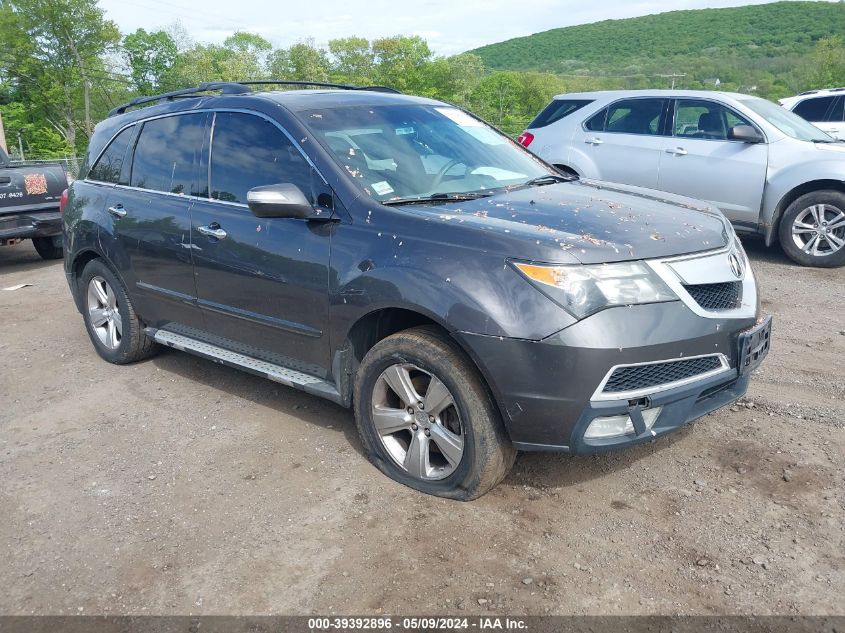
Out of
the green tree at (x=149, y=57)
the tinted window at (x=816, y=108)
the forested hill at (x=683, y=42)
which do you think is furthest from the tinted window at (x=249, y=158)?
the green tree at (x=149, y=57)

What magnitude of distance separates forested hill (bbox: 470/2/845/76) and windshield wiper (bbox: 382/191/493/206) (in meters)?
71.8

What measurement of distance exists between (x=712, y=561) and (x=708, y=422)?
4.29 ft

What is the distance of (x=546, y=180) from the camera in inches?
167

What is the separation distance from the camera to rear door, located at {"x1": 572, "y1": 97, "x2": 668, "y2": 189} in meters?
8.41

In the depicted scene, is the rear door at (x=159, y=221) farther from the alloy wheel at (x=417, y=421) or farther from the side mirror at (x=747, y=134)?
the side mirror at (x=747, y=134)

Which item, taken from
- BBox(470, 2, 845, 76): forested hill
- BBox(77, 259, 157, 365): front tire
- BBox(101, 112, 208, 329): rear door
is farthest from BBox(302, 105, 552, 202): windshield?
BBox(470, 2, 845, 76): forested hill

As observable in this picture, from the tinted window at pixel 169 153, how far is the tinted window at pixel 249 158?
0.73ft

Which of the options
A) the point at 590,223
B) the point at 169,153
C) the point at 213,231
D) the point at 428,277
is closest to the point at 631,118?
the point at 169,153

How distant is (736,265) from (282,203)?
214 cm

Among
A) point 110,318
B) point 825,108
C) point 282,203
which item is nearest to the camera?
point 282,203

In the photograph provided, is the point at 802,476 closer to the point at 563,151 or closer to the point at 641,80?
the point at 563,151

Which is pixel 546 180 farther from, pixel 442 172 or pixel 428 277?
pixel 428 277

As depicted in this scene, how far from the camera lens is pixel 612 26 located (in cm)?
9888

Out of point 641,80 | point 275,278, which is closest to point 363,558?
point 275,278
